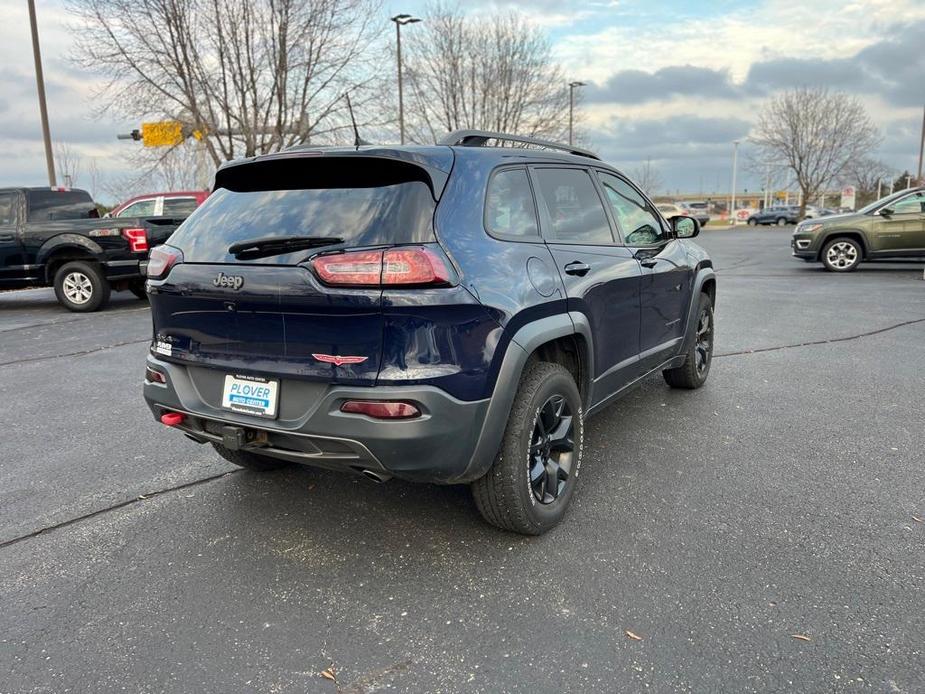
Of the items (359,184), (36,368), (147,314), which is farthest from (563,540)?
(147,314)

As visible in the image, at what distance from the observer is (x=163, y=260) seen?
3.02m

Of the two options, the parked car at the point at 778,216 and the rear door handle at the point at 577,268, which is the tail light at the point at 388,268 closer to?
the rear door handle at the point at 577,268

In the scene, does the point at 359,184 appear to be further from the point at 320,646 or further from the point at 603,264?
the point at 320,646

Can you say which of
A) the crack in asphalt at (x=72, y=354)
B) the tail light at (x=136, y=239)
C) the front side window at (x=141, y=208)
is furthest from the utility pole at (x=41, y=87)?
the crack in asphalt at (x=72, y=354)

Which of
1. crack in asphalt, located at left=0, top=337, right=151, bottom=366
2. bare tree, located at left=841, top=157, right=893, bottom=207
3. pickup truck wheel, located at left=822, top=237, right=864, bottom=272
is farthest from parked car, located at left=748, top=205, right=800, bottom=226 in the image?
crack in asphalt, located at left=0, top=337, right=151, bottom=366

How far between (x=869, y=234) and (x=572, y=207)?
41.2ft

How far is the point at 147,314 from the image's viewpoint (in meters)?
9.93

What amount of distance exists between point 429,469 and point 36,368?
5754 millimetres

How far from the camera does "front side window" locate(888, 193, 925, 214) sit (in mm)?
12719

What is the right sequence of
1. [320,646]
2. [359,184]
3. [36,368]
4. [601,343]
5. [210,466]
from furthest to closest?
1. [36,368]
2. [210,466]
3. [601,343]
4. [359,184]
5. [320,646]

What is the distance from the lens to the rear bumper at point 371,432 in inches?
96.7

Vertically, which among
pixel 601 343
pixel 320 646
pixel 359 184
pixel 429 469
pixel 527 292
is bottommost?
pixel 320 646

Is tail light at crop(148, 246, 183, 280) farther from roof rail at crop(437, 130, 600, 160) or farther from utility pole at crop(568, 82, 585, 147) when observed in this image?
utility pole at crop(568, 82, 585, 147)

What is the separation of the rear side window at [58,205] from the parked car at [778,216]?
50378 mm
